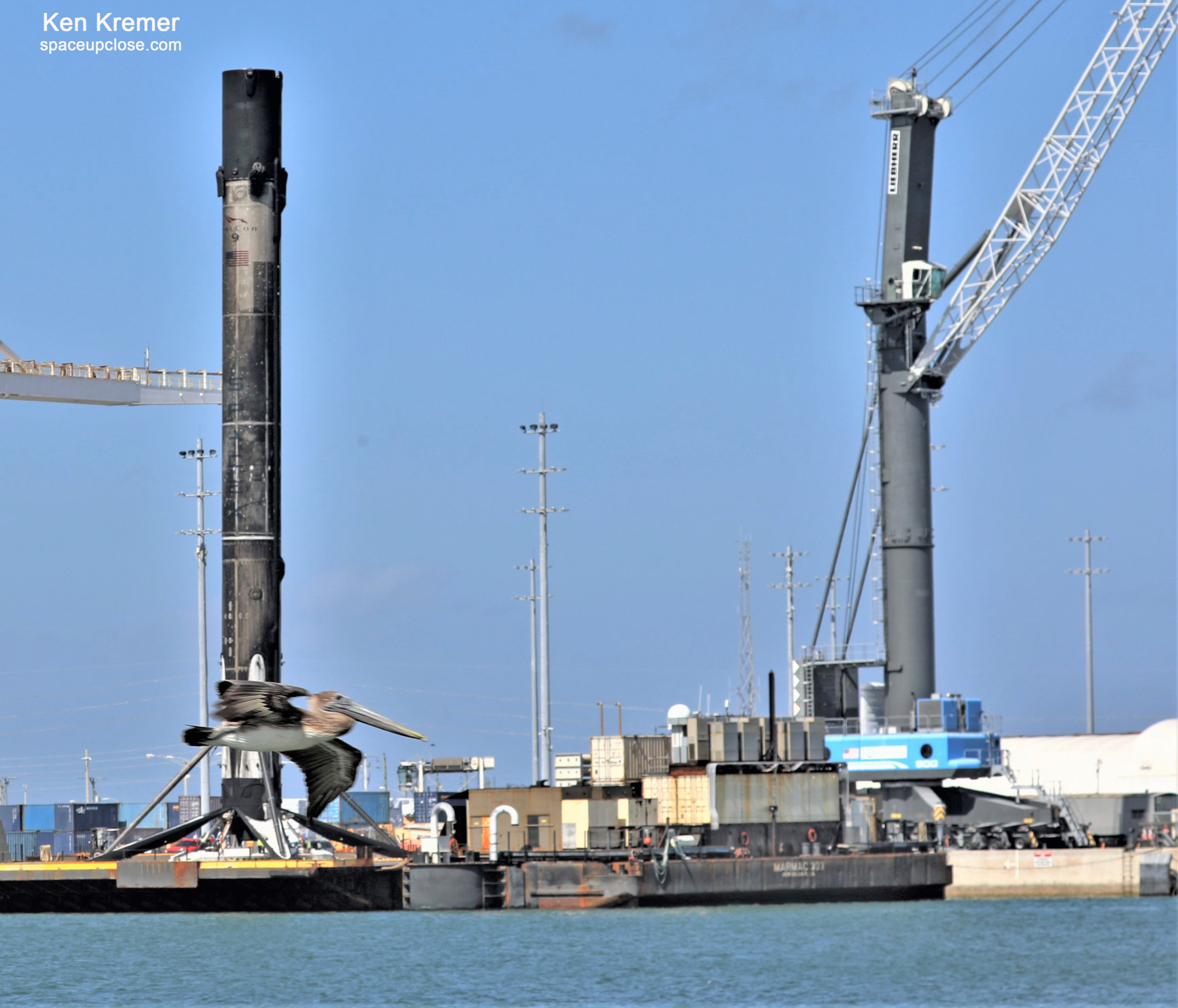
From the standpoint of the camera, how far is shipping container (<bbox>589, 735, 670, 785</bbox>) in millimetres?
91312

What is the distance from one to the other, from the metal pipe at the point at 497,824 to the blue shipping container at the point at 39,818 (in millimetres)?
51995

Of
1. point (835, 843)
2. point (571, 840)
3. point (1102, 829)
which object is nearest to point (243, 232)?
point (571, 840)

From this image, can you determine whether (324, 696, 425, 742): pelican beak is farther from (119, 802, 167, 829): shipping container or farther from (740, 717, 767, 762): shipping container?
(119, 802, 167, 829): shipping container

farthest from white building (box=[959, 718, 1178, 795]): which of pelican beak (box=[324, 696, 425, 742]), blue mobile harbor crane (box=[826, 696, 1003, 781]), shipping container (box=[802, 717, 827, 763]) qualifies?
pelican beak (box=[324, 696, 425, 742])

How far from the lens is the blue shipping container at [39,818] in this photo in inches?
5022

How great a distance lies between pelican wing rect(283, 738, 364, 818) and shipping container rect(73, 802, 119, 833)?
4106 inches

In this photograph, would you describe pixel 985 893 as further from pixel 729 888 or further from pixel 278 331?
pixel 278 331

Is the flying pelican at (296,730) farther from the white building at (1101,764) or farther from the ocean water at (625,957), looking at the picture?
the white building at (1101,764)

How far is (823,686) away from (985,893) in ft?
59.2

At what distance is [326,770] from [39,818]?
11036 cm

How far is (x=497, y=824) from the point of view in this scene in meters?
83.6

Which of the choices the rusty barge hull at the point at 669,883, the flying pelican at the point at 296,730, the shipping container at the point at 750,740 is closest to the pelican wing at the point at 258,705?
the flying pelican at the point at 296,730

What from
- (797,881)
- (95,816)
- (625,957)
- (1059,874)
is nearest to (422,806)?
(95,816)

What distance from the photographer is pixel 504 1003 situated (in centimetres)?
5444
